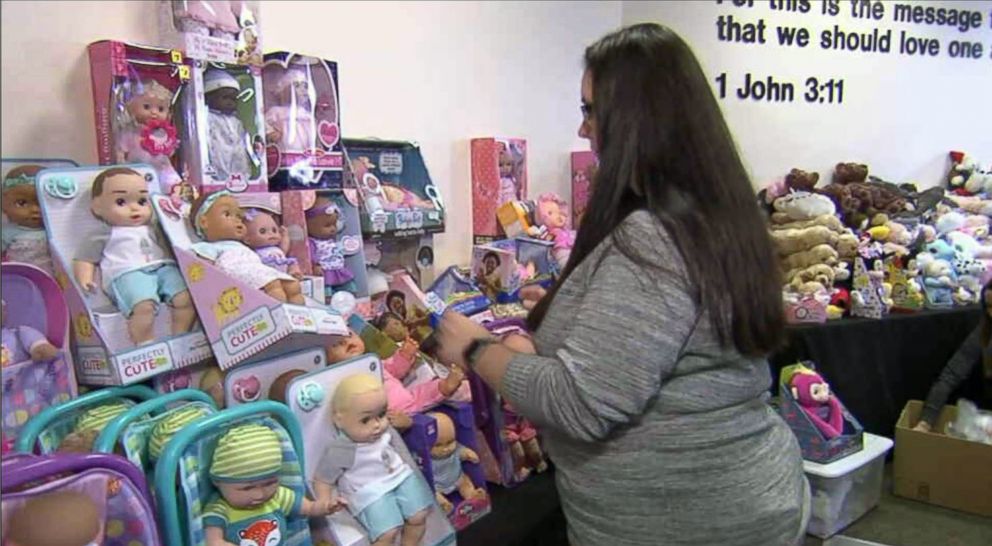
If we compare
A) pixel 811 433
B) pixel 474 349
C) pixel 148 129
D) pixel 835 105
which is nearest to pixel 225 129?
pixel 148 129

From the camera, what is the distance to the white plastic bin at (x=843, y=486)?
2623 millimetres

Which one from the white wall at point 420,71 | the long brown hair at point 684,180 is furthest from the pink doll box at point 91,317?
the long brown hair at point 684,180

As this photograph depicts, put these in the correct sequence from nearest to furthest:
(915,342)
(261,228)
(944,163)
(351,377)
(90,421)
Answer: (90,421)
(351,377)
(261,228)
(915,342)
(944,163)

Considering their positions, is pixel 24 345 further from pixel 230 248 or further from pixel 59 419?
pixel 230 248

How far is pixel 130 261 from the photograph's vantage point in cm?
154

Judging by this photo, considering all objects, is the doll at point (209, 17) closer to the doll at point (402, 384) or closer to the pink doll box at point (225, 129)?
the pink doll box at point (225, 129)

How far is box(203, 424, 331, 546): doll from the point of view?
1.31 metres

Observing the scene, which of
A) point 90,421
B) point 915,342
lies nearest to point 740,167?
point 90,421

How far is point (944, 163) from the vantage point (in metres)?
3.44

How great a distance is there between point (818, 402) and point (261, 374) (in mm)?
1920

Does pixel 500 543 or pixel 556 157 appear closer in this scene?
pixel 500 543

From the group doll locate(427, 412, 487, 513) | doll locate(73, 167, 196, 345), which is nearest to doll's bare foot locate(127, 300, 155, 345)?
doll locate(73, 167, 196, 345)

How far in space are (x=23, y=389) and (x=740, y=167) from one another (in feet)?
4.17

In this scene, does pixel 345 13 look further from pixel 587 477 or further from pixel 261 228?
pixel 587 477
